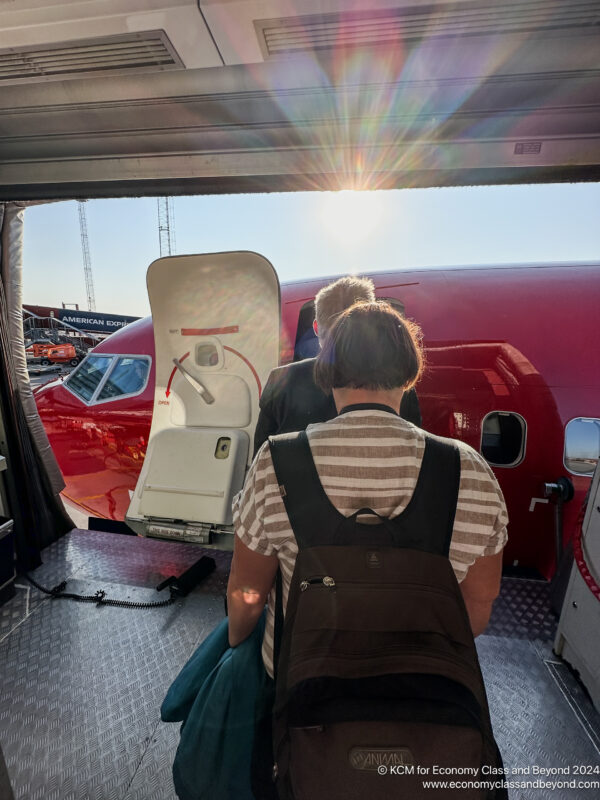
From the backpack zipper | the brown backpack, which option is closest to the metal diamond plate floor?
the brown backpack

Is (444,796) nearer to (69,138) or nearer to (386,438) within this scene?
(386,438)

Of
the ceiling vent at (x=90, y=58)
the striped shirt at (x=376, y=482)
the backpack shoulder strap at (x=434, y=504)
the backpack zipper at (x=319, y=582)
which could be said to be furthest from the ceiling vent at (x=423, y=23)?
the backpack zipper at (x=319, y=582)

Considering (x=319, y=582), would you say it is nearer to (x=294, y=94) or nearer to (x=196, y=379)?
(x=294, y=94)

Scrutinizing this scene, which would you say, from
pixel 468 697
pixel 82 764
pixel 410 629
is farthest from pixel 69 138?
pixel 82 764

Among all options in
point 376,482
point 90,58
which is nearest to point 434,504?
point 376,482

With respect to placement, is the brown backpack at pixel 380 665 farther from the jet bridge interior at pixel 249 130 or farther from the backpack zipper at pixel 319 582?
the jet bridge interior at pixel 249 130

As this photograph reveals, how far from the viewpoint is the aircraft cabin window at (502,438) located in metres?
2.82

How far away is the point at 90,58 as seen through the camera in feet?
4.16

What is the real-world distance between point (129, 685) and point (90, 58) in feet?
9.58

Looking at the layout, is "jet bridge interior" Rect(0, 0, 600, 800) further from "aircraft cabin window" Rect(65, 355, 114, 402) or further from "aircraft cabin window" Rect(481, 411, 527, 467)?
"aircraft cabin window" Rect(65, 355, 114, 402)

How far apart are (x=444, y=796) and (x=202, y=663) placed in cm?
80

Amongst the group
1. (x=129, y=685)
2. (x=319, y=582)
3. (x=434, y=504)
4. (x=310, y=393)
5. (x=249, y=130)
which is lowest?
(x=129, y=685)

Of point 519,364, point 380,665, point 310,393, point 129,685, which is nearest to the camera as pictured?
point 380,665

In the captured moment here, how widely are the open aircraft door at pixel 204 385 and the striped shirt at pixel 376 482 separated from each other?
2.17 metres
